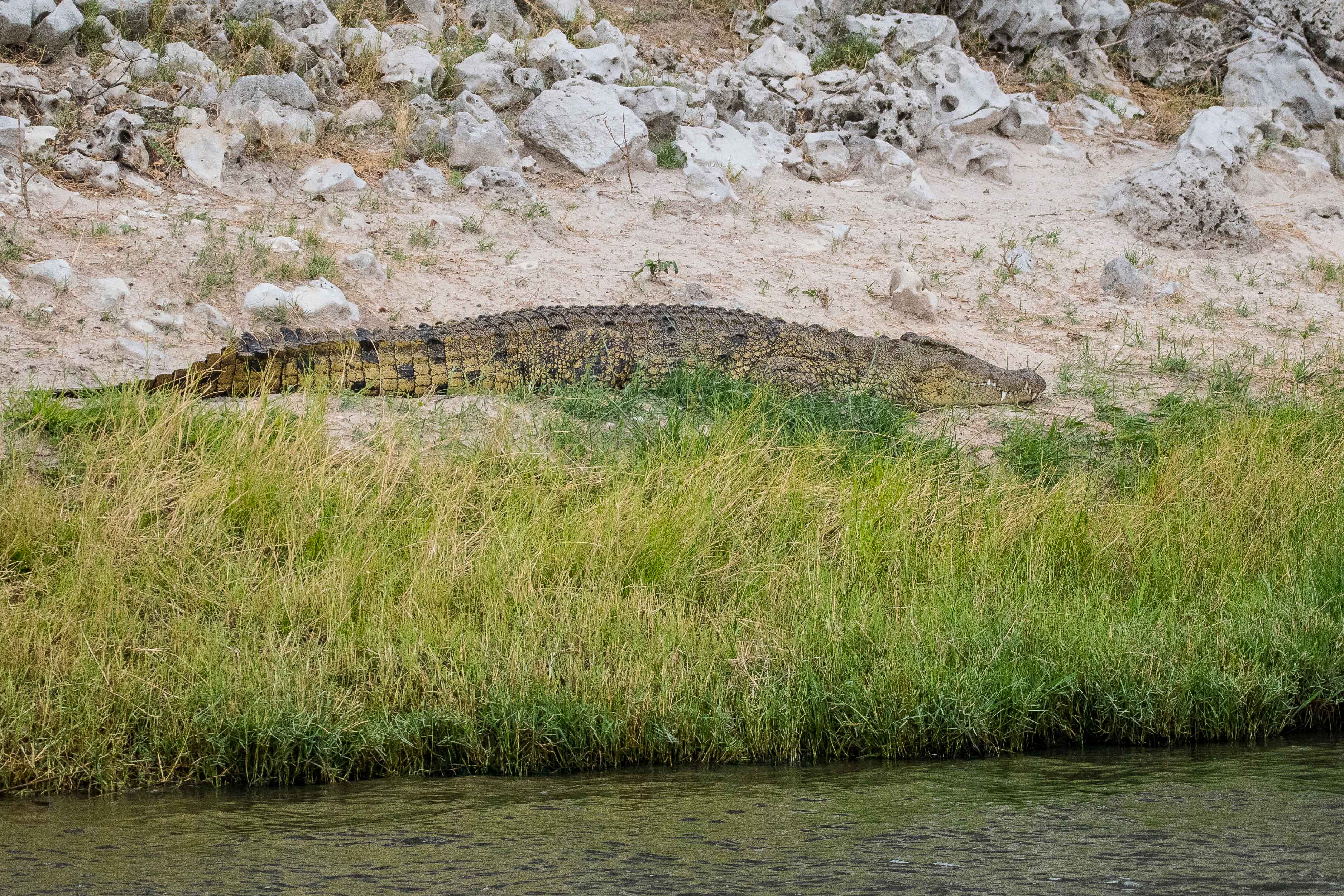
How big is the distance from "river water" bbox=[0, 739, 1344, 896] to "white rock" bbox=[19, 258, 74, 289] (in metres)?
3.93

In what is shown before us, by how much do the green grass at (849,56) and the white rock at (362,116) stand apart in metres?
3.77

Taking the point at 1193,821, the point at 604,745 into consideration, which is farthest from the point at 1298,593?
the point at 604,745

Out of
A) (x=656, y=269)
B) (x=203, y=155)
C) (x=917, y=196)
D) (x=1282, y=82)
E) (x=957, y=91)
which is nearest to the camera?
(x=656, y=269)

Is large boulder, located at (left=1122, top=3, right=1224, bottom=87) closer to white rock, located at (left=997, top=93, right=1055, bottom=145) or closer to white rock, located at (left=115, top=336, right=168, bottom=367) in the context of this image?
white rock, located at (left=997, top=93, right=1055, bottom=145)

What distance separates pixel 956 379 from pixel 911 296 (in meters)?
1.06

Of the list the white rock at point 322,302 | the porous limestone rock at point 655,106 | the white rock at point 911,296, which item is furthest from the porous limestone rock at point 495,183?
the white rock at point 911,296

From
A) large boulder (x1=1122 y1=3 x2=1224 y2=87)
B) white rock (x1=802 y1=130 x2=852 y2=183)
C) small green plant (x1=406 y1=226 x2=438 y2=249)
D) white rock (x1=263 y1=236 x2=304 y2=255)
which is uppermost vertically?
large boulder (x1=1122 y1=3 x2=1224 y2=87)

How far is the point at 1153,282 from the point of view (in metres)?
8.62

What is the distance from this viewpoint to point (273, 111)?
28.3ft

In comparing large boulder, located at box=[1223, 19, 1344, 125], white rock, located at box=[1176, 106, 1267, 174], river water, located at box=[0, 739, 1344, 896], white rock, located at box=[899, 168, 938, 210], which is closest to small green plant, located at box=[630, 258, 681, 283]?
white rock, located at box=[899, 168, 938, 210]

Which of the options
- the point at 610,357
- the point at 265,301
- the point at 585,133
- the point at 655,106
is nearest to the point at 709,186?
the point at 655,106

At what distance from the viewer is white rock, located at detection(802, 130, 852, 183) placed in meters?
9.84

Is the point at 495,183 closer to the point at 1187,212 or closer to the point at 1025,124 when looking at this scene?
the point at 1025,124

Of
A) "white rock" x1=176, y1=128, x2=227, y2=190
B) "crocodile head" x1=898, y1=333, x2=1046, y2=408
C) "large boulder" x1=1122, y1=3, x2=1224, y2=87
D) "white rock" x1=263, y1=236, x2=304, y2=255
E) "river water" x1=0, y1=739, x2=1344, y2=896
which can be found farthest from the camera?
"large boulder" x1=1122, y1=3, x2=1224, y2=87
